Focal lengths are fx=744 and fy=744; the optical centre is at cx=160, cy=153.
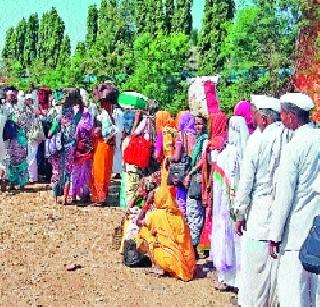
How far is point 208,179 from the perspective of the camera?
6.89 metres

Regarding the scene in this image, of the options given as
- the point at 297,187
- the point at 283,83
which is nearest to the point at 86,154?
the point at 297,187

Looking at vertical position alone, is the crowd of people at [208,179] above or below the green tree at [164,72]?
below

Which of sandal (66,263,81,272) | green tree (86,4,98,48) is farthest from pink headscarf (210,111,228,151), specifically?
green tree (86,4,98,48)

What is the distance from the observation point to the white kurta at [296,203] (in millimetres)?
4375

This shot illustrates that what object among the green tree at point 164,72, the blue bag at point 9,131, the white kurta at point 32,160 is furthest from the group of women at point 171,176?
the green tree at point 164,72

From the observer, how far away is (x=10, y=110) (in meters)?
11.6

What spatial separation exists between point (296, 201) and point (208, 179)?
250 cm

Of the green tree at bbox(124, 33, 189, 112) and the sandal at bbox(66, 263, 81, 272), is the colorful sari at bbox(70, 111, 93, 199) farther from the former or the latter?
the green tree at bbox(124, 33, 189, 112)

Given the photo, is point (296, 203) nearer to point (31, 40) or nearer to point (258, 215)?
point (258, 215)

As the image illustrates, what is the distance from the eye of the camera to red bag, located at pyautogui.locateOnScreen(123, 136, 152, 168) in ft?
28.0

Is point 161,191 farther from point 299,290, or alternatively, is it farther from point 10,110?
point 10,110

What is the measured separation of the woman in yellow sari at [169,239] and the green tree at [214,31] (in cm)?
2255

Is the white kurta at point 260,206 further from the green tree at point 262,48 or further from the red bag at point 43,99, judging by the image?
the green tree at point 262,48

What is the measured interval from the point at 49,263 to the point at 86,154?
122 inches
